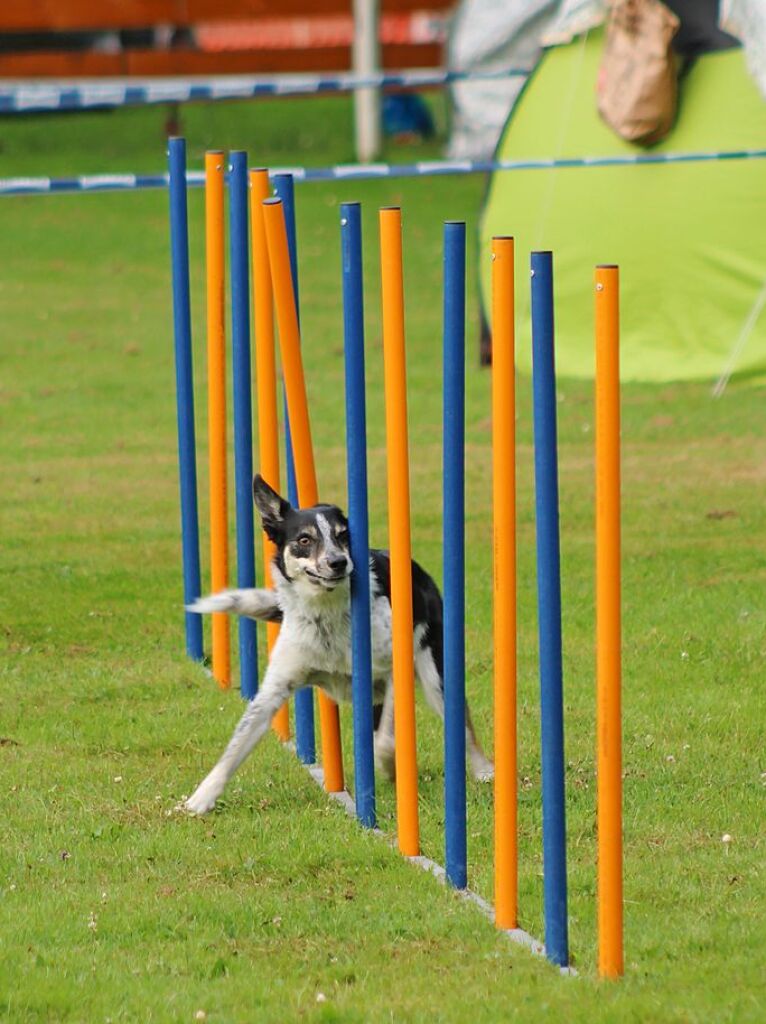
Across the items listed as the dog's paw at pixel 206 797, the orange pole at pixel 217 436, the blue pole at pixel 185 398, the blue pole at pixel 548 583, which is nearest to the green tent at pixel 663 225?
the blue pole at pixel 185 398

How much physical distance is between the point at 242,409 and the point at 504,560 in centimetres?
288

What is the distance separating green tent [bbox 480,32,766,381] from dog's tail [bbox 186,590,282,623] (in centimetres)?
836

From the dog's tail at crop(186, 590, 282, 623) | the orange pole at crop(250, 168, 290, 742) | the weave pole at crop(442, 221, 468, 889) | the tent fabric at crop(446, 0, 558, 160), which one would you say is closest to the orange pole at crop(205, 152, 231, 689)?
the orange pole at crop(250, 168, 290, 742)

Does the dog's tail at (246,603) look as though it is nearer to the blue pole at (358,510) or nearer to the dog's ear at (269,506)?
the dog's ear at (269,506)

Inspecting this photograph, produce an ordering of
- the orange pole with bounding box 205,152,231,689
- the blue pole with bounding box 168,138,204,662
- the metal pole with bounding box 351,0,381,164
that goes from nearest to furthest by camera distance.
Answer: the orange pole with bounding box 205,152,231,689, the blue pole with bounding box 168,138,204,662, the metal pole with bounding box 351,0,381,164

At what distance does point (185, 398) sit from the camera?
9.05m

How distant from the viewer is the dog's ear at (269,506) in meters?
7.00

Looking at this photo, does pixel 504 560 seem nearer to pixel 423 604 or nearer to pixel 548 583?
pixel 548 583

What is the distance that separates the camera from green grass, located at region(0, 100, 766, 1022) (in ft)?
17.6

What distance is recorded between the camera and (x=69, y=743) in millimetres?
7855

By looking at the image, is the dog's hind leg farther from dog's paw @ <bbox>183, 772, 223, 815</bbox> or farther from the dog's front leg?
dog's paw @ <bbox>183, 772, 223, 815</bbox>

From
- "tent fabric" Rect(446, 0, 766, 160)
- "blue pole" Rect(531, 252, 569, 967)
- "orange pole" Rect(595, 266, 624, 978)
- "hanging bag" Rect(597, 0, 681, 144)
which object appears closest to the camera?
"orange pole" Rect(595, 266, 624, 978)

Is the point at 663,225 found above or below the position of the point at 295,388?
above

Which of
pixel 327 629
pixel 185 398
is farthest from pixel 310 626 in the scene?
pixel 185 398
